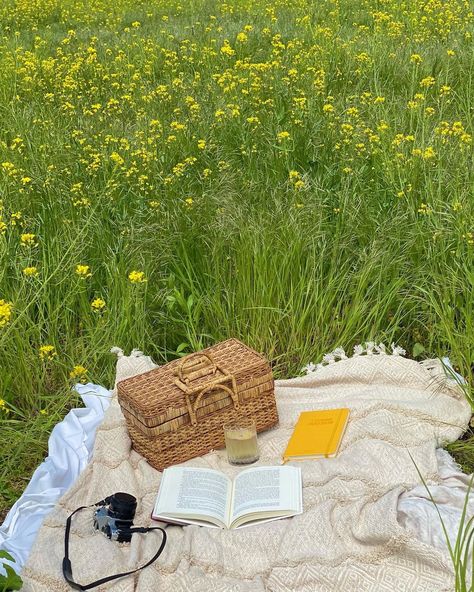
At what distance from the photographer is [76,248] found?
4688 mm

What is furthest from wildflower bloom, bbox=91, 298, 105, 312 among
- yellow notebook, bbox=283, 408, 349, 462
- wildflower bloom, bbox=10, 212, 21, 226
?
yellow notebook, bbox=283, 408, 349, 462

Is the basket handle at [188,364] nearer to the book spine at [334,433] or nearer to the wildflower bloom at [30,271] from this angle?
the book spine at [334,433]

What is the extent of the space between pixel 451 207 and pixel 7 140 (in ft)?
10.4

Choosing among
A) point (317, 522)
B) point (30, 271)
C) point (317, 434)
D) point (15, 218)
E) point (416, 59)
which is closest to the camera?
point (317, 522)

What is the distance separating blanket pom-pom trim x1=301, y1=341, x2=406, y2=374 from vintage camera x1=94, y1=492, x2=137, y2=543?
1.30 metres

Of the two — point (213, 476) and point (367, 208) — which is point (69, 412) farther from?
point (367, 208)

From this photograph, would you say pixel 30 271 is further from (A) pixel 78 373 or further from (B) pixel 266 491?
(B) pixel 266 491

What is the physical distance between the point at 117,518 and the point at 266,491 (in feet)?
1.77

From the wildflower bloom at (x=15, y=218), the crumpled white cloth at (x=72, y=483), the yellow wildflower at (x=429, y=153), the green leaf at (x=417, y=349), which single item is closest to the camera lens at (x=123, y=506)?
the crumpled white cloth at (x=72, y=483)

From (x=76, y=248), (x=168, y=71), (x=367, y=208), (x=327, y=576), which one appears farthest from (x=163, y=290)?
(x=168, y=71)

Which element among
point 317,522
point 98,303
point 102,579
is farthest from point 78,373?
point 317,522

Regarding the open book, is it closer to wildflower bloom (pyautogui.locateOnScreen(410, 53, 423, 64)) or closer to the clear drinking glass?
the clear drinking glass

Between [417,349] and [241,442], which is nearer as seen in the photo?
[241,442]

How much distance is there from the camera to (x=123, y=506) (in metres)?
3.23
